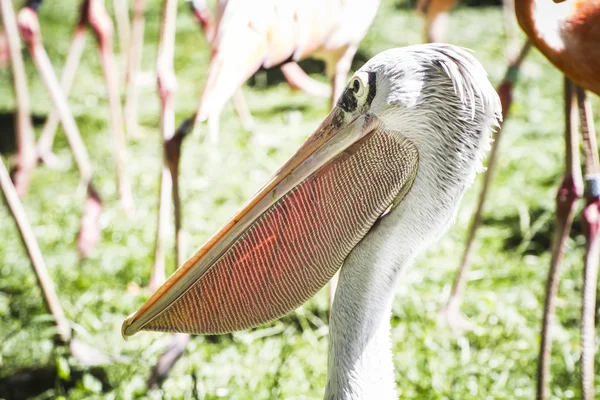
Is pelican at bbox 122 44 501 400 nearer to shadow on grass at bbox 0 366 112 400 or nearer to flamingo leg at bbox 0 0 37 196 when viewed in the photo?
shadow on grass at bbox 0 366 112 400

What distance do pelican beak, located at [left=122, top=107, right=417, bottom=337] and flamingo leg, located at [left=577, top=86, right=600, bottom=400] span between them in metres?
1.21

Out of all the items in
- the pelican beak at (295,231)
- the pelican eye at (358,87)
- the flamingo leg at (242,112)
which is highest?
the pelican eye at (358,87)

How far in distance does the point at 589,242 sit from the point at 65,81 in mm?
3208

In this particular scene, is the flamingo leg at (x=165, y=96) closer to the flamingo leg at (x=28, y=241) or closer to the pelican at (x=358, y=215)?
the flamingo leg at (x=28, y=241)

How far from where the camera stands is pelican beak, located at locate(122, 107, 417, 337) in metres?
1.76

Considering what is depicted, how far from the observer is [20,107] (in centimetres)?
416

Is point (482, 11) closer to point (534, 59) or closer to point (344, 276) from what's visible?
point (534, 59)

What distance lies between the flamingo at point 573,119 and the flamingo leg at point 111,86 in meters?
2.52

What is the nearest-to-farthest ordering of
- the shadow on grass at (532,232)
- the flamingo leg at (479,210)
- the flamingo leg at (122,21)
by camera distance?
the flamingo leg at (479,210)
the shadow on grass at (532,232)
the flamingo leg at (122,21)

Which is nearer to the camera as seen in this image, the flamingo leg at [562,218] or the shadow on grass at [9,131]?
the flamingo leg at [562,218]

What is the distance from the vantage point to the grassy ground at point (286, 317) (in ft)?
9.74

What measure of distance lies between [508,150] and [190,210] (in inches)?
87.3

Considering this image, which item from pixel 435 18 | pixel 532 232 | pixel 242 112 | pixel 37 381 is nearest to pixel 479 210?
pixel 532 232

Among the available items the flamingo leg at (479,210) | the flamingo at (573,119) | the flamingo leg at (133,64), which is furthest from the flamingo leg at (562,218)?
the flamingo leg at (133,64)
